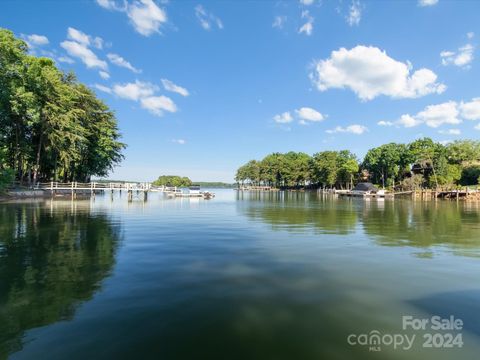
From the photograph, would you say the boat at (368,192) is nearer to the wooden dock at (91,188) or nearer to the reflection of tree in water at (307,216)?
the reflection of tree in water at (307,216)

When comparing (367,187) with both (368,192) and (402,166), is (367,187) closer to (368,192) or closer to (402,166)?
(368,192)

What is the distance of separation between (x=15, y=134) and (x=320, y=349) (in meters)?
52.8

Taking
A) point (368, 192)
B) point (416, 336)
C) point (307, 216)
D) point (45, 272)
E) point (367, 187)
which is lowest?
point (416, 336)

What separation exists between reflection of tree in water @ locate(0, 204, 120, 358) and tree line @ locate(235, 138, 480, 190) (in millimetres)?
86604

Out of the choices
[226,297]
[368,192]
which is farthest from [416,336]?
[368,192]

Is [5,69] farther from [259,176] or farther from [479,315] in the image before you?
[259,176]

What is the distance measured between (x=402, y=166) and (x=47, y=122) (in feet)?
310

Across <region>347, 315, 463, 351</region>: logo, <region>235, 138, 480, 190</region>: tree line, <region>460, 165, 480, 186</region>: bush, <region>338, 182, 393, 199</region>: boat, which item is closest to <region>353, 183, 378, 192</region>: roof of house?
<region>338, 182, 393, 199</region>: boat

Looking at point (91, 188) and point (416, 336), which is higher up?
point (91, 188)

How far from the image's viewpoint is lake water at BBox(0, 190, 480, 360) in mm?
5461

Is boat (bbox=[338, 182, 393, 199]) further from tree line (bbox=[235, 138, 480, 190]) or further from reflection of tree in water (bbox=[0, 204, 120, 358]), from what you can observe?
reflection of tree in water (bbox=[0, 204, 120, 358])

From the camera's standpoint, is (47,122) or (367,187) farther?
(367,187)

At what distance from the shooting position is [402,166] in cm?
9181

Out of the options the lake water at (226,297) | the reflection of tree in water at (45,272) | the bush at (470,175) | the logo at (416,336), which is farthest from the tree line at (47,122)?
the bush at (470,175)
